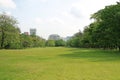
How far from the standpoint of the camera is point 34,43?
175500 mm

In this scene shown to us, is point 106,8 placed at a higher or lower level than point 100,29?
higher

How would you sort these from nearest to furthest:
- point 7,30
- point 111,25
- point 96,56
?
point 96,56 < point 111,25 < point 7,30

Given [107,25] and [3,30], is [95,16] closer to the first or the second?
[107,25]

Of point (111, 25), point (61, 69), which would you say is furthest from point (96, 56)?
point (61, 69)

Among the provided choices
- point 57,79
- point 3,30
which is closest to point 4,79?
point 57,79

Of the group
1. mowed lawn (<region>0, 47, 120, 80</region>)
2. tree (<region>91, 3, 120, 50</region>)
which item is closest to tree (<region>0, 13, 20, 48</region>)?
tree (<region>91, 3, 120, 50</region>)

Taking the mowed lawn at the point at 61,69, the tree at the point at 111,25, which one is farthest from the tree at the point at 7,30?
the mowed lawn at the point at 61,69

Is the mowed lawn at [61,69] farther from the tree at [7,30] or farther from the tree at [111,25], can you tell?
the tree at [7,30]

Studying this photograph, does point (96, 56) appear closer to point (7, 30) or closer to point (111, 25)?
point (111, 25)

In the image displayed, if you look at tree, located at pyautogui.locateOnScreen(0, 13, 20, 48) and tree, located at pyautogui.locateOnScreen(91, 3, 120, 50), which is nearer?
tree, located at pyautogui.locateOnScreen(91, 3, 120, 50)

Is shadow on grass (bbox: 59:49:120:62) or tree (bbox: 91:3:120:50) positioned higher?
tree (bbox: 91:3:120:50)

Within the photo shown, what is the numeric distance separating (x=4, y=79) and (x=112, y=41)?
48772 mm

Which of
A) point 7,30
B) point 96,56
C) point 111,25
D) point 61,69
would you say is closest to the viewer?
point 61,69

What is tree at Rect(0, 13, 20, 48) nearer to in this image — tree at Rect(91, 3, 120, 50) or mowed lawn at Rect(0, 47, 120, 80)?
tree at Rect(91, 3, 120, 50)
